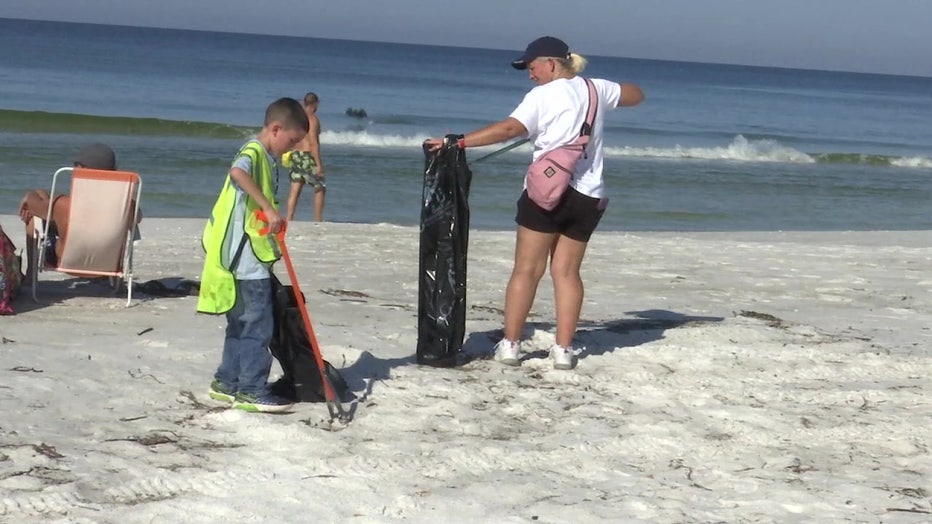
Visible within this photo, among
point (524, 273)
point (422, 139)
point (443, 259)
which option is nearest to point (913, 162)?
point (422, 139)

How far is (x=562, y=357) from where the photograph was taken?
6047mm

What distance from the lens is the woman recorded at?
564 cm

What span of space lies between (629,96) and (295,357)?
6.63 feet

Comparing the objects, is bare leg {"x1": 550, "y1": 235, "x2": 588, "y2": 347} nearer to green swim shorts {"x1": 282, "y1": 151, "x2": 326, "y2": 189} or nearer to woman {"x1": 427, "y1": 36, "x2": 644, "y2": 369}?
woman {"x1": 427, "y1": 36, "x2": 644, "y2": 369}

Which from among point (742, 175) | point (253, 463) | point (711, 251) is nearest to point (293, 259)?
point (711, 251)

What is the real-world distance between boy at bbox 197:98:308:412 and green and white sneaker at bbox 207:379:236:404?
0.07 metres

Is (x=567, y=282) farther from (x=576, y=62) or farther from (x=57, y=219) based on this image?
(x=57, y=219)

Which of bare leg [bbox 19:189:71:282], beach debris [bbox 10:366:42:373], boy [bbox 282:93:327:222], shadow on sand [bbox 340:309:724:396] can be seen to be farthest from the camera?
boy [bbox 282:93:327:222]

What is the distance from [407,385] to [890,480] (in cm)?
208

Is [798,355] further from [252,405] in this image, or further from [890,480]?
[252,405]

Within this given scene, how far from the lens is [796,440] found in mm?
5145

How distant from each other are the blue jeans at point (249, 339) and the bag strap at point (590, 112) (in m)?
1.61

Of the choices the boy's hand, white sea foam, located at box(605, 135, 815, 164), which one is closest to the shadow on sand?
the boy's hand

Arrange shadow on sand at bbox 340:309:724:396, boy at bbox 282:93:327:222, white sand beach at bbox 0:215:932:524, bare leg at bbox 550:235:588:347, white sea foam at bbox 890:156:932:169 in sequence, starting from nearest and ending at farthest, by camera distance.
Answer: white sand beach at bbox 0:215:932:524 → shadow on sand at bbox 340:309:724:396 → bare leg at bbox 550:235:588:347 → boy at bbox 282:93:327:222 → white sea foam at bbox 890:156:932:169
